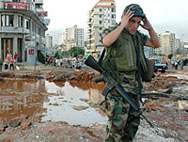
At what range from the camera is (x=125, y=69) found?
2.27 meters

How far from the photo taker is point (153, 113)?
5395 millimetres

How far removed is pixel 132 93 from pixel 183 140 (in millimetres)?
2050

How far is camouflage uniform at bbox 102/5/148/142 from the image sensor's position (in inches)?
88.6

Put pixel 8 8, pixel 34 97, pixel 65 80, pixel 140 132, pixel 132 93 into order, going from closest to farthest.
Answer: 1. pixel 132 93
2. pixel 140 132
3. pixel 34 97
4. pixel 65 80
5. pixel 8 8

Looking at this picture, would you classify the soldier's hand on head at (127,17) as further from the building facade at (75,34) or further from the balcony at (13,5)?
the building facade at (75,34)

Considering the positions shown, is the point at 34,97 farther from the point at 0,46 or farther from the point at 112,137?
the point at 0,46

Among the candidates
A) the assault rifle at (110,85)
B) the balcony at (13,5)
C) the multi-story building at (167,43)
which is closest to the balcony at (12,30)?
the balcony at (13,5)

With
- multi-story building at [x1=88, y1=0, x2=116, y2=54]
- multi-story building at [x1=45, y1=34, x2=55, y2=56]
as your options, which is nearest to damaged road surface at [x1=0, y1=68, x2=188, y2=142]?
multi-story building at [x1=45, y1=34, x2=55, y2=56]

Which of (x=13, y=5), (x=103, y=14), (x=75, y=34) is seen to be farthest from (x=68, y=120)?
(x=75, y=34)

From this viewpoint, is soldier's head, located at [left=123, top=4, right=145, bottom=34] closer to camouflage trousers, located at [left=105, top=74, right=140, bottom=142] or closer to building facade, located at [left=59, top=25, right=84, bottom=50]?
camouflage trousers, located at [left=105, top=74, right=140, bottom=142]

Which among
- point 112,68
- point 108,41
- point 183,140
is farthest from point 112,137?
point 183,140

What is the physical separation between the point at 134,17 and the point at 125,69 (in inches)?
20.2

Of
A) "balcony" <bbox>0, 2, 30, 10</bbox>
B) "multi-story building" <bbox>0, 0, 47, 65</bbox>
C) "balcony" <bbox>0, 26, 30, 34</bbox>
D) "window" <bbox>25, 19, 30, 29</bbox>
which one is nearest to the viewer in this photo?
"balcony" <bbox>0, 2, 30, 10</bbox>

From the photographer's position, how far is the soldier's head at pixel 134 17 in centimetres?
222
